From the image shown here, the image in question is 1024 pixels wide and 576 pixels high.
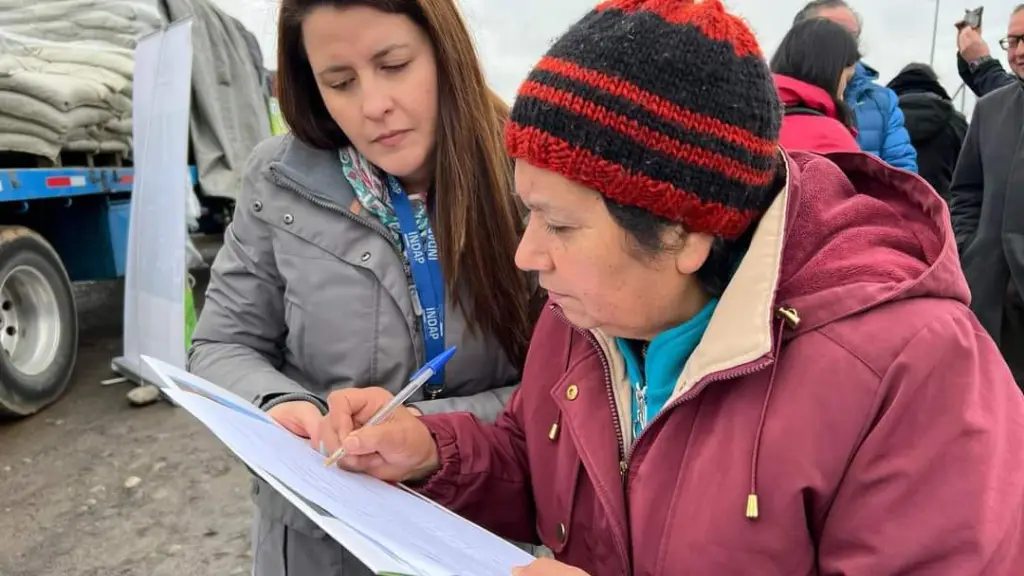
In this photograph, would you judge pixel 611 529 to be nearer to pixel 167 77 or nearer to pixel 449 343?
pixel 449 343

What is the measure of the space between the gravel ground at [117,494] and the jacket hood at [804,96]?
272 centimetres

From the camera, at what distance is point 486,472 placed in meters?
1.27

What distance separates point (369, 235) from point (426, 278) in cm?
13

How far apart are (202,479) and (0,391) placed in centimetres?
119

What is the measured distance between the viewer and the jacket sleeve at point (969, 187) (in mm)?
3293

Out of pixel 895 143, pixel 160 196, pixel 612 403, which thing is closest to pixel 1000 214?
pixel 895 143

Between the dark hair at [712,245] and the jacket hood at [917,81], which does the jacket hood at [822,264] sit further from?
the jacket hood at [917,81]

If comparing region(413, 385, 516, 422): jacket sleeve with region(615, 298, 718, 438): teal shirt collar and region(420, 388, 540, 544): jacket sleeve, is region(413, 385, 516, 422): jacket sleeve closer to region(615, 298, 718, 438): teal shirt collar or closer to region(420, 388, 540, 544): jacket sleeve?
region(420, 388, 540, 544): jacket sleeve

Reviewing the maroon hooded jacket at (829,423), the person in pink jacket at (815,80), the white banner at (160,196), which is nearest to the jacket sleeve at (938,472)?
the maroon hooded jacket at (829,423)

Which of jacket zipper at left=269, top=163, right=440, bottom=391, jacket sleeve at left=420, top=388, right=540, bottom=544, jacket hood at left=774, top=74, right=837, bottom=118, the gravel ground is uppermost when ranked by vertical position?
jacket hood at left=774, top=74, right=837, bottom=118

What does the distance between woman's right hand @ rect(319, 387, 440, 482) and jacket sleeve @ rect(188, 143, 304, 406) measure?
20 centimetres

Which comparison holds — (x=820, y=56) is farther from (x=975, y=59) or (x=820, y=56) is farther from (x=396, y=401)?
(x=396, y=401)

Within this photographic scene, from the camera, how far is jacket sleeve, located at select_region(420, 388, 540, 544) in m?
1.26

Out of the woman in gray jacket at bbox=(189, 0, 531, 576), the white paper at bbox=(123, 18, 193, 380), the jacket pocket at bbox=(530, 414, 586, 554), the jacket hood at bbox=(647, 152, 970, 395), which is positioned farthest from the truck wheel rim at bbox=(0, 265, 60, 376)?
the jacket hood at bbox=(647, 152, 970, 395)
